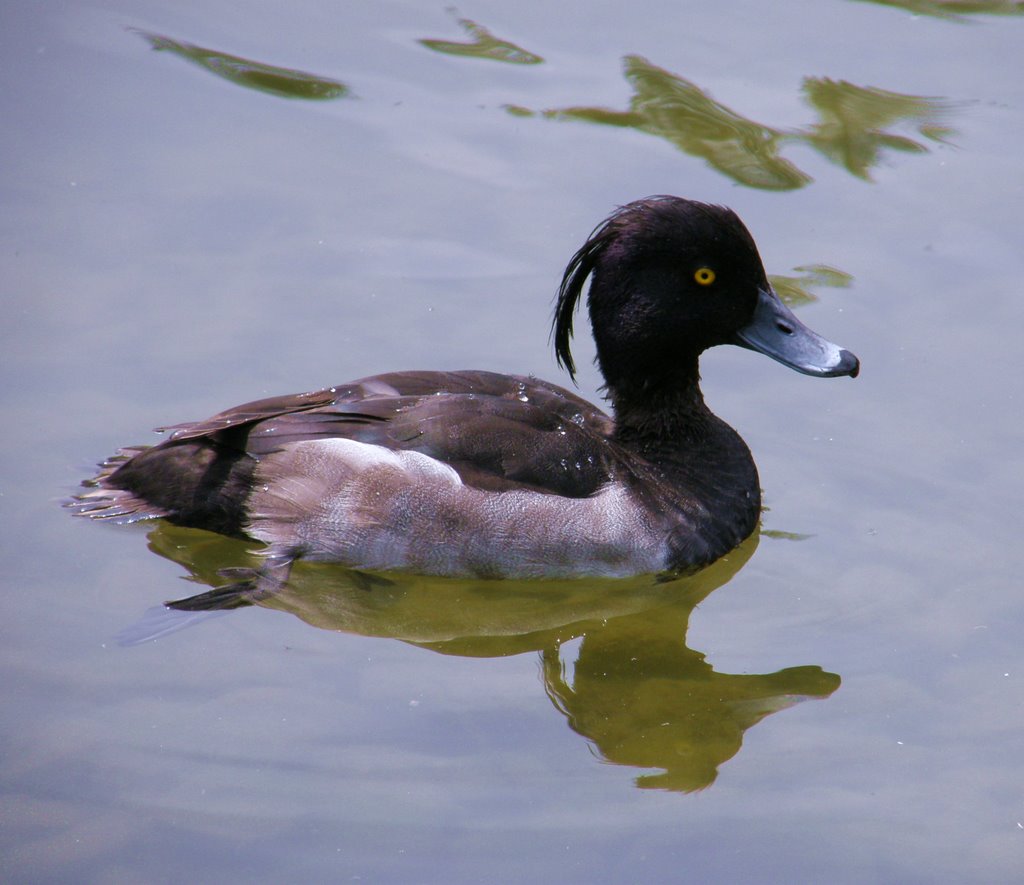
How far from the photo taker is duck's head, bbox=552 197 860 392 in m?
6.32

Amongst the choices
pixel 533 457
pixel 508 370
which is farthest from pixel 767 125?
pixel 533 457

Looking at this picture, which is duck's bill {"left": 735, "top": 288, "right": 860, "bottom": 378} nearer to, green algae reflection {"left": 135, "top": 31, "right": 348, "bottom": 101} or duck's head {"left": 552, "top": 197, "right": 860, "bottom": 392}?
duck's head {"left": 552, "top": 197, "right": 860, "bottom": 392}

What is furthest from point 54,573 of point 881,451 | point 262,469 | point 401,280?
point 881,451

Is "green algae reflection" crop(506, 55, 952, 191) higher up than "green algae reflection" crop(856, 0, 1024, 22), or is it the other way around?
"green algae reflection" crop(856, 0, 1024, 22)

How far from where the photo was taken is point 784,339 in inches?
257

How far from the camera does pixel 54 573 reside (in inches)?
242

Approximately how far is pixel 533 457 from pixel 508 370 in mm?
1437

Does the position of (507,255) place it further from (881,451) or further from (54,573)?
(54,573)

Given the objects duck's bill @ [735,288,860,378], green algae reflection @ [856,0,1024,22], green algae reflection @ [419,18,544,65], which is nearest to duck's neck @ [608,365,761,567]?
duck's bill @ [735,288,860,378]

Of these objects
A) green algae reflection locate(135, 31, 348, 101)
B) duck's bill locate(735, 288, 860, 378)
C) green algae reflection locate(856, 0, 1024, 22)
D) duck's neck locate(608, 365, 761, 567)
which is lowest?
duck's neck locate(608, 365, 761, 567)

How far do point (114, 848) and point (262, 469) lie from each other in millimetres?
1771

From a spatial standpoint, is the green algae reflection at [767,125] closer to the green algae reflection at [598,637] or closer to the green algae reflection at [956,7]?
the green algae reflection at [956,7]

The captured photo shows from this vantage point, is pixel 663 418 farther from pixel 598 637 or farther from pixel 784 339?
pixel 598 637

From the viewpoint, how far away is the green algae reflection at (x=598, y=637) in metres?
5.49
